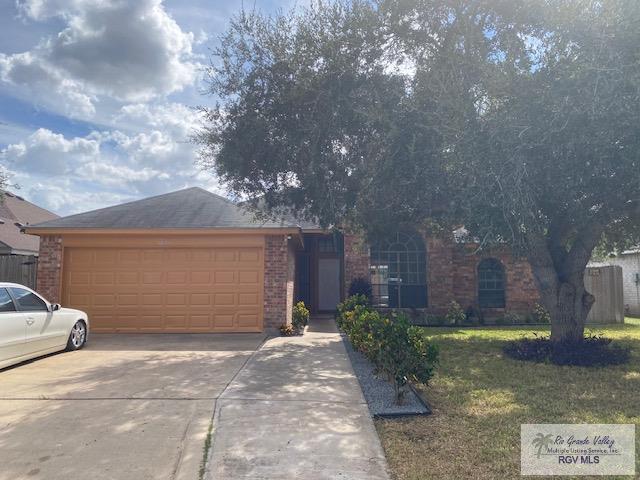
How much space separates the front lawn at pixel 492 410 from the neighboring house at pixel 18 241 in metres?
10.7

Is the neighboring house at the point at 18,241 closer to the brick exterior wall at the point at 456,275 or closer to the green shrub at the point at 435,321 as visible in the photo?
the brick exterior wall at the point at 456,275

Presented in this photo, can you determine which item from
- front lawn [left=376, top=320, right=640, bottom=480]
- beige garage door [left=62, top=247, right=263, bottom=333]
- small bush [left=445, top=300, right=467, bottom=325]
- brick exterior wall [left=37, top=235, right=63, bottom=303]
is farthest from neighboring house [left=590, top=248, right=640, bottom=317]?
brick exterior wall [left=37, top=235, right=63, bottom=303]

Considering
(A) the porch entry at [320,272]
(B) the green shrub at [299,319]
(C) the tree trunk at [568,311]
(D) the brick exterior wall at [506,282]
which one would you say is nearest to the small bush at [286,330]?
(B) the green shrub at [299,319]

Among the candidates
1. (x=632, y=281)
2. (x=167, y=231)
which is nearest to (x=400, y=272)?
(x=167, y=231)

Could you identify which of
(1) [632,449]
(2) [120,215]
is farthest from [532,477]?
(2) [120,215]

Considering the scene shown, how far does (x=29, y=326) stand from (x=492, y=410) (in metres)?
7.14

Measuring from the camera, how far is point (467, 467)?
370 cm

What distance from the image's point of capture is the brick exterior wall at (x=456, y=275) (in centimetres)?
1495

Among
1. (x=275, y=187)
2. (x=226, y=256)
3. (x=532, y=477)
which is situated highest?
(x=275, y=187)

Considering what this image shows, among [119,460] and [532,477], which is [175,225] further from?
[532,477]

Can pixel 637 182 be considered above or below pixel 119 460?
above

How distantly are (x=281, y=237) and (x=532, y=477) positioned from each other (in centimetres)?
806

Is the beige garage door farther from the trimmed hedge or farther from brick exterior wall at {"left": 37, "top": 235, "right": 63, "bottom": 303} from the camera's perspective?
the trimmed hedge

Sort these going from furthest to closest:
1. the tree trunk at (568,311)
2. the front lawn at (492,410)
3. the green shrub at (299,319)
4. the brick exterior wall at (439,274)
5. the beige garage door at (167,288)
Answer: the brick exterior wall at (439,274) < the green shrub at (299,319) < the beige garage door at (167,288) < the tree trunk at (568,311) < the front lawn at (492,410)
